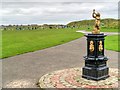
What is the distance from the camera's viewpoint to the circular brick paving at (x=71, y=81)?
9.12 m

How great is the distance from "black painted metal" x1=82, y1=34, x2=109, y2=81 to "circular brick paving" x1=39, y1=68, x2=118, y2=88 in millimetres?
289

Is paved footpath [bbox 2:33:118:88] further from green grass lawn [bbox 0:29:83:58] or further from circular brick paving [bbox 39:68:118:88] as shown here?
green grass lawn [bbox 0:29:83:58]

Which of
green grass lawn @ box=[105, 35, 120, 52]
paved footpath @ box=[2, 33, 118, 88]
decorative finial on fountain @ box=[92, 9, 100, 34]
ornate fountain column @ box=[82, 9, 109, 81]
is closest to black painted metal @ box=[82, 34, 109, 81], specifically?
ornate fountain column @ box=[82, 9, 109, 81]

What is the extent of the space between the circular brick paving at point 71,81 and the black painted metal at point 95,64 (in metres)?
0.29

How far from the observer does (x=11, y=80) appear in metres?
10.3

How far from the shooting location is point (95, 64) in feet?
33.6

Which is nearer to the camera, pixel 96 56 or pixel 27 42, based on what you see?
pixel 96 56

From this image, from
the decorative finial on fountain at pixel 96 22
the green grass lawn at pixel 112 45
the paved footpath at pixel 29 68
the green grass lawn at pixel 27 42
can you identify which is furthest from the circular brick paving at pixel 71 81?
the green grass lawn at pixel 112 45

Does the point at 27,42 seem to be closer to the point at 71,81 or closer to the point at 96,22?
the point at 96,22

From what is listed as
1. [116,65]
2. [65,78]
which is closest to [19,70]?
[65,78]

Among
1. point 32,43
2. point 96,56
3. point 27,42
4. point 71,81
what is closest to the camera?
point 71,81

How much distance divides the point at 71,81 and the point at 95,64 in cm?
139

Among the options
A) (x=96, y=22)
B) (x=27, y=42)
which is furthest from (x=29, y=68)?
(x=27, y=42)

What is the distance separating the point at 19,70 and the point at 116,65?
18.0ft
